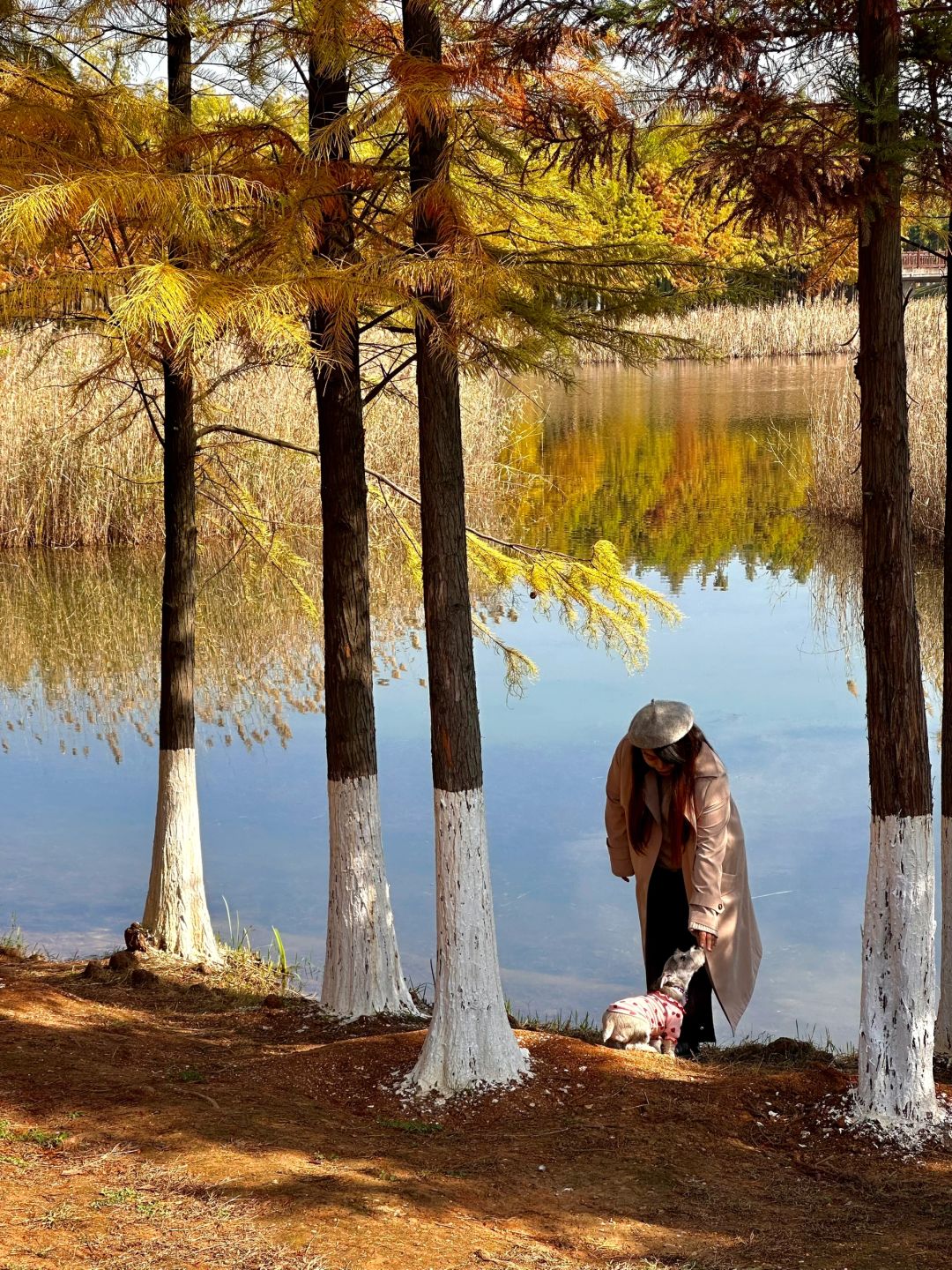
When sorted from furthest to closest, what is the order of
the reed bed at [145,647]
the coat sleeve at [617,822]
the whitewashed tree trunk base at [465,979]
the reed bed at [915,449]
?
the reed bed at [915,449] → the reed bed at [145,647] → the coat sleeve at [617,822] → the whitewashed tree trunk base at [465,979]

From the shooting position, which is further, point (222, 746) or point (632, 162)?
point (222, 746)

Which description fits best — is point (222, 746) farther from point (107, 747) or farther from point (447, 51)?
point (447, 51)

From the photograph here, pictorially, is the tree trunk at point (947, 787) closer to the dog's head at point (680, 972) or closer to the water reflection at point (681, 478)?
the dog's head at point (680, 972)

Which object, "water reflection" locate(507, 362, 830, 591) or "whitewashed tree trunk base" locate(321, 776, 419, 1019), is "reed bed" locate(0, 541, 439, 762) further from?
"whitewashed tree trunk base" locate(321, 776, 419, 1019)

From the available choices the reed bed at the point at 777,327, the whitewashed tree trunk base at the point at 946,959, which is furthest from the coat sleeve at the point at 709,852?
the reed bed at the point at 777,327

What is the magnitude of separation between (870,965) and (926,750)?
0.75 meters

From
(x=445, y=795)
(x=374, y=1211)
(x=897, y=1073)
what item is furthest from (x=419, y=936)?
(x=374, y=1211)

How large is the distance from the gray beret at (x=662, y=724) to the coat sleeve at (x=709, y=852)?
252mm

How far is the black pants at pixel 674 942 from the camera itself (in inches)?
229

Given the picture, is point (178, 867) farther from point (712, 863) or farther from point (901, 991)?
point (901, 991)

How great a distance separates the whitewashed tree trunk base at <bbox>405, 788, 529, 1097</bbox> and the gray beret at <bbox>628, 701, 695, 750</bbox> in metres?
0.72

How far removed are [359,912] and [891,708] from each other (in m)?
2.73

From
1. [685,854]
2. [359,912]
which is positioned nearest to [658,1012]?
[685,854]

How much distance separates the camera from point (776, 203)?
14.6 feet
